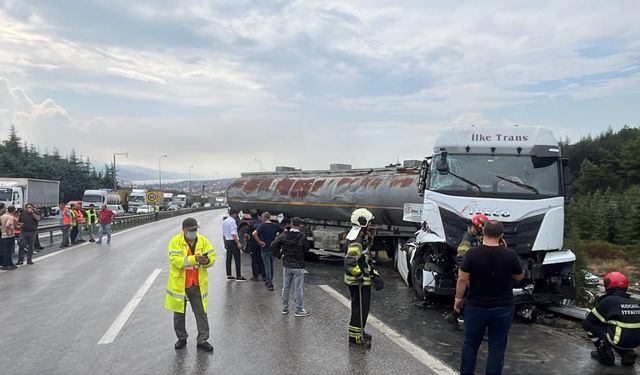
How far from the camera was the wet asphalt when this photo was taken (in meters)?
6.25

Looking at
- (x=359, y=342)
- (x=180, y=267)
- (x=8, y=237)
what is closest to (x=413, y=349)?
(x=359, y=342)

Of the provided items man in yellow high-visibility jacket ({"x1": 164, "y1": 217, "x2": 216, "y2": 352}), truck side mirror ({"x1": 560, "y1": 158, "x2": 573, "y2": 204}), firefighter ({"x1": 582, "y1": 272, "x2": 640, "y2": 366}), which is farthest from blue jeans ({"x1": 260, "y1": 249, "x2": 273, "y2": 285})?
firefighter ({"x1": 582, "y1": 272, "x2": 640, "y2": 366})

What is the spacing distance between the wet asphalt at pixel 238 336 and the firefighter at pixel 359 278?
0.83 ft

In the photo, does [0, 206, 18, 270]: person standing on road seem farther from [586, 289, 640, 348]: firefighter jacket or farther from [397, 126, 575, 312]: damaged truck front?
[586, 289, 640, 348]: firefighter jacket

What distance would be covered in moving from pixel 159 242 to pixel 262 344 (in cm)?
1748

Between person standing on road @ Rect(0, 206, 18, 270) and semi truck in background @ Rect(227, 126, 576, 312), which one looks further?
person standing on road @ Rect(0, 206, 18, 270)

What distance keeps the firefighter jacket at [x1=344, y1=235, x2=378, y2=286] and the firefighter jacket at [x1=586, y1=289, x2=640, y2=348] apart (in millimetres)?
2810

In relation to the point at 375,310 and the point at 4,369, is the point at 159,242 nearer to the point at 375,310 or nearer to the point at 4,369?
the point at 375,310

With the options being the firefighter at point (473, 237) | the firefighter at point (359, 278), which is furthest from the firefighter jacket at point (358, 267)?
the firefighter at point (473, 237)

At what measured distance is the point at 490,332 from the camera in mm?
5352

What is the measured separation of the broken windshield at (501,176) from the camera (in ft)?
29.6

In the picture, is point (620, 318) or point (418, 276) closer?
point (620, 318)

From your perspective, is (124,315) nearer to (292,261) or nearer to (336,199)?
(292,261)

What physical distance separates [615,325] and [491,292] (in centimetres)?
240
